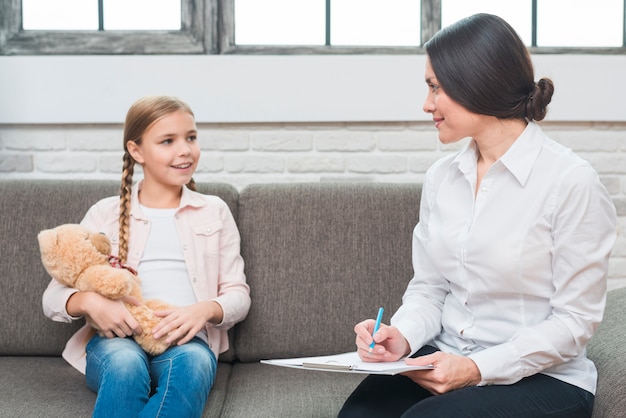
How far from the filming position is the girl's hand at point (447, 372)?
4.51 feet

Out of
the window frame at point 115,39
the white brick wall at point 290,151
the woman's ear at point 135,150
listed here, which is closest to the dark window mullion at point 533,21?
the white brick wall at point 290,151

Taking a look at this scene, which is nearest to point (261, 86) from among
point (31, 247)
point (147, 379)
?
point (31, 247)

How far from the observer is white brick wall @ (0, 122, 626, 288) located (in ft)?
8.41

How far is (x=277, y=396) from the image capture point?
1.74m

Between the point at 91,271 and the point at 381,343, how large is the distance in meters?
0.71

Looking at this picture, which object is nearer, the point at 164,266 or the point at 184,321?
the point at 184,321

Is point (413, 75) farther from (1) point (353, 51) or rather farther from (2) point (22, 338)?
(2) point (22, 338)

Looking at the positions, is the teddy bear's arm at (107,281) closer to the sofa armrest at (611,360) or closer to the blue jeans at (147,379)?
the blue jeans at (147,379)

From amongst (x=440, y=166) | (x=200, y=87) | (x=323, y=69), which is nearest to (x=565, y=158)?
(x=440, y=166)

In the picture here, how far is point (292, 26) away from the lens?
2.67 m

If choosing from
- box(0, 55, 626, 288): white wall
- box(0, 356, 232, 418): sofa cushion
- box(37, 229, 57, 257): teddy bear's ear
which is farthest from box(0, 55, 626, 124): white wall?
box(0, 356, 232, 418): sofa cushion

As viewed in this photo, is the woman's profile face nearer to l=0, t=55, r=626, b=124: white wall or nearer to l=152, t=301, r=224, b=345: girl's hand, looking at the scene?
l=152, t=301, r=224, b=345: girl's hand

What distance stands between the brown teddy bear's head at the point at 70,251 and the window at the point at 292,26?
0.99m

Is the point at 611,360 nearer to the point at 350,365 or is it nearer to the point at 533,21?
the point at 350,365
